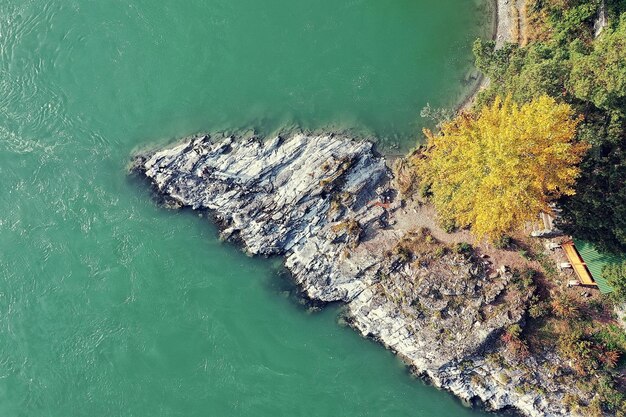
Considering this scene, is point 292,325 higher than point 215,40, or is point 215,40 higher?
point 215,40

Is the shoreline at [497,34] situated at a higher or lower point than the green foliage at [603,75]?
higher

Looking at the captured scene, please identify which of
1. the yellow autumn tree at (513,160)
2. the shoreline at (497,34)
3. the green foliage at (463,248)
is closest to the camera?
the yellow autumn tree at (513,160)

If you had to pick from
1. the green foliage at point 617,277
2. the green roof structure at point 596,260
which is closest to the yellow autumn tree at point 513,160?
the green roof structure at point 596,260

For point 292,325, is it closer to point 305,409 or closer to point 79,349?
point 305,409

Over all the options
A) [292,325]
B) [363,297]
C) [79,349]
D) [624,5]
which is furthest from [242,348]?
[624,5]

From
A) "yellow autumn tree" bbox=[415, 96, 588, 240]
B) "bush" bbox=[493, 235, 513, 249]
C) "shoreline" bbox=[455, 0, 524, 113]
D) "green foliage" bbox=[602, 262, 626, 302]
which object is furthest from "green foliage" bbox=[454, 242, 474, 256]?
"shoreline" bbox=[455, 0, 524, 113]

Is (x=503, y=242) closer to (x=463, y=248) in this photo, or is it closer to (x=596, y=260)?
(x=463, y=248)

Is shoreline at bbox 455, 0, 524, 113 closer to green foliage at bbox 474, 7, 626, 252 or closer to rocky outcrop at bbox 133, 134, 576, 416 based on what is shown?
green foliage at bbox 474, 7, 626, 252

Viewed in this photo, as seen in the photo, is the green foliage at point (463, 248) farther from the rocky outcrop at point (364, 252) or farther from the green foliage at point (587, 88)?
the green foliage at point (587, 88)
